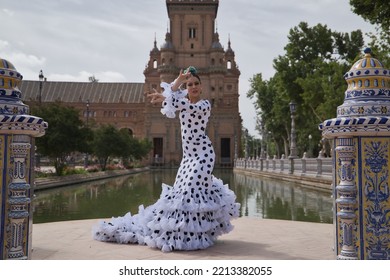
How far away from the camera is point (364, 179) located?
3328mm

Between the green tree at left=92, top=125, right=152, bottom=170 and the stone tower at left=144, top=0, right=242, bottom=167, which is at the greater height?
the stone tower at left=144, top=0, right=242, bottom=167

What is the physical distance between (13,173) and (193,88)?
10.1 ft

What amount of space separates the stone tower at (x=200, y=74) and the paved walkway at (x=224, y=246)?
5161cm

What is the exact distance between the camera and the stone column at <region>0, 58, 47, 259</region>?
3.38m

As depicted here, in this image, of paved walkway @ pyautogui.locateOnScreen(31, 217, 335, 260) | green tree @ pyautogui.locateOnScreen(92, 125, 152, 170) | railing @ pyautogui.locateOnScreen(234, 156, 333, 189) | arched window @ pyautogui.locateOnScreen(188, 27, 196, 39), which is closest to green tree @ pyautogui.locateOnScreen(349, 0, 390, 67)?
railing @ pyautogui.locateOnScreen(234, 156, 333, 189)

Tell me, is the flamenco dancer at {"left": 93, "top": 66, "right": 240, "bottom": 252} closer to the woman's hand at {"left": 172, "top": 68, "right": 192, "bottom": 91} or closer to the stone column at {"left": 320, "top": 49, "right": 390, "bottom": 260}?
the woman's hand at {"left": 172, "top": 68, "right": 192, "bottom": 91}

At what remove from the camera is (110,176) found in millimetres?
30953

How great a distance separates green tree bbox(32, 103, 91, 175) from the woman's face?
1757cm

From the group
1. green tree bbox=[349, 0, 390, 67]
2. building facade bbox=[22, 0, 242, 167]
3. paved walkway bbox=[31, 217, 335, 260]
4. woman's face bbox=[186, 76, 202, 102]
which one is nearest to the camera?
paved walkway bbox=[31, 217, 335, 260]

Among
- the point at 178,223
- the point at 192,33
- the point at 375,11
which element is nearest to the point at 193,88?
the point at 178,223

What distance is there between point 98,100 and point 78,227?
6756 cm

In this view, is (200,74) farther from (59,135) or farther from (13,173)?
(13,173)

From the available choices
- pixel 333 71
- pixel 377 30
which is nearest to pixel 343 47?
pixel 333 71

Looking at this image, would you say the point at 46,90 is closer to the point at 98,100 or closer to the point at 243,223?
the point at 98,100
